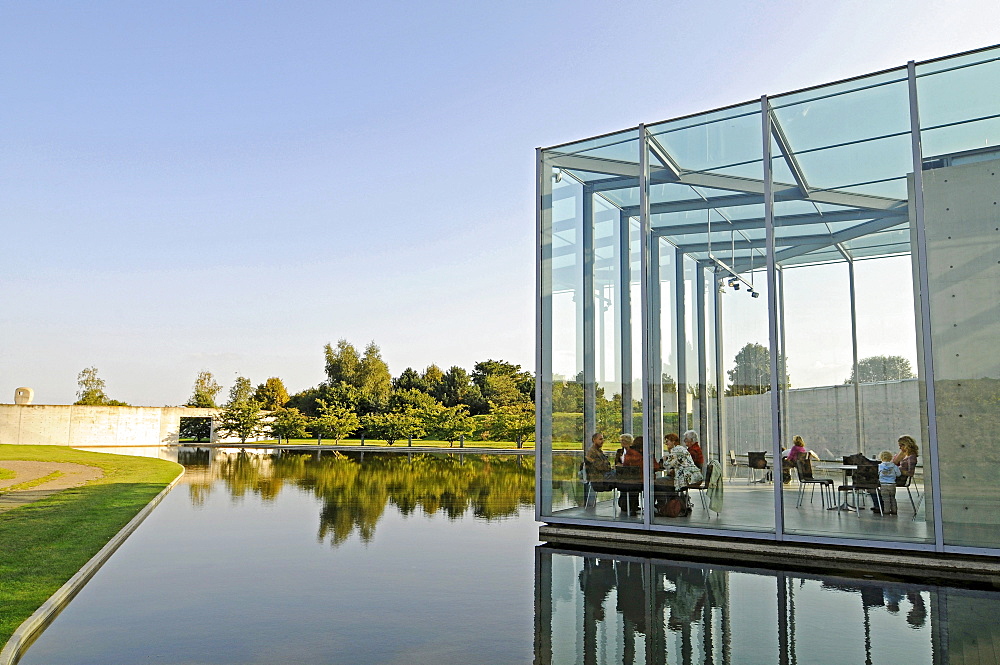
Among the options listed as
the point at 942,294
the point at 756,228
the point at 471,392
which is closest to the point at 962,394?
the point at 942,294

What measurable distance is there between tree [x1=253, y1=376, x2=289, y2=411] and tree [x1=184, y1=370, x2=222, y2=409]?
475 centimetres

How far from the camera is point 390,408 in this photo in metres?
45.4

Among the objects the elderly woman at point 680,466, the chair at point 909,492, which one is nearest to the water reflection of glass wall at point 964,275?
the chair at point 909,492

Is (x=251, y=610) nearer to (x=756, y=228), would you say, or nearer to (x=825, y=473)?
(x=825, y=473)

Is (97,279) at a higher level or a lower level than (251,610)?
higher

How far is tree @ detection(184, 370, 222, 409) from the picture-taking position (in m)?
66.6

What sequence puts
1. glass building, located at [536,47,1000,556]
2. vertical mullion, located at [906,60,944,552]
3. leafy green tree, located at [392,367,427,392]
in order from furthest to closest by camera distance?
leafy green tree, located at [392,367,427,392], glass building, located at [536,47,1000,556], vertical mullion, located at [906,60,944,552]

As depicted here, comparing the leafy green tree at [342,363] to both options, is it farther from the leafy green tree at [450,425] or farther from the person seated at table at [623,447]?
the person seated at table at [623,447]

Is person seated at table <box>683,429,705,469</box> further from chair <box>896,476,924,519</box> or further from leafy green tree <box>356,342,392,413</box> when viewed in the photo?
→ leafy green tree <box>356,342,392,413</box>

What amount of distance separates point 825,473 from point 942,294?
2534 mm

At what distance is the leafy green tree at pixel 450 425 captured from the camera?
39.1m

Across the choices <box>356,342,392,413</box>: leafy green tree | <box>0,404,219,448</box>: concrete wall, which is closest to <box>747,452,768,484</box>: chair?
<box>0,404,219,448</box>: concrete wall

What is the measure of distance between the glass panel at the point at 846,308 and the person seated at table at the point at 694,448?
1.21 metres

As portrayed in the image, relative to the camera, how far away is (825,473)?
29.1 feet
